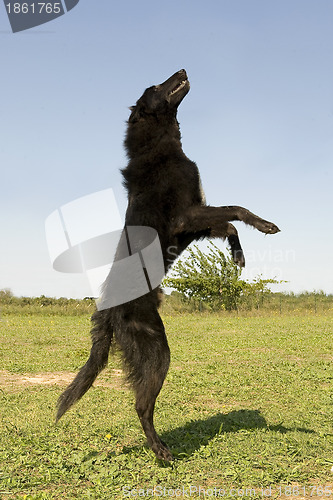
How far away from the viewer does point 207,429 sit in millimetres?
5023

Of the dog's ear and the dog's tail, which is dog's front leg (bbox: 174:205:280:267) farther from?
the dog's ear

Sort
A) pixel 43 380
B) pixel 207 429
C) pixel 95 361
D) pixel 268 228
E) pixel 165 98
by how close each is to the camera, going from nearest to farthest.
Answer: pixel 268 228
pixel 95 361
pixel 165 98
pixel 207 429
pixel 43 380

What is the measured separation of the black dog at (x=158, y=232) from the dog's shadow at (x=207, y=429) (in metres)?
0.53

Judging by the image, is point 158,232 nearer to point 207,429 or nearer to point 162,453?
point 162,453

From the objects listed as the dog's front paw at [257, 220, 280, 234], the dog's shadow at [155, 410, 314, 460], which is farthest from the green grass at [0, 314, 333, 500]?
the dog's front paw at [257, 220, 280, 234]

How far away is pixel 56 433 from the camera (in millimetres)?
4961

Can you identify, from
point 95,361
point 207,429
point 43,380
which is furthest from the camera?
point 43,380

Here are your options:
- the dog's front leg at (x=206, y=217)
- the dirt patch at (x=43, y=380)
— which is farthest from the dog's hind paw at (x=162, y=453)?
the dirt patch at (x=43, y=380)

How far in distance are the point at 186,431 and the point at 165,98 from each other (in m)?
3.50

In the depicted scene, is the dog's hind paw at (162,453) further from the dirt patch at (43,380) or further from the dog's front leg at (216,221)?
A: the dirt patch at (43,380)

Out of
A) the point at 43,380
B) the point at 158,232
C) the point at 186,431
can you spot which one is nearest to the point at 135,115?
the point at 158,232

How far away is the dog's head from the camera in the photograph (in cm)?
445

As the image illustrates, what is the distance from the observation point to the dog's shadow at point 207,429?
14.7ft

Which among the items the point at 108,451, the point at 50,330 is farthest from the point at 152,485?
the point at 50,330
